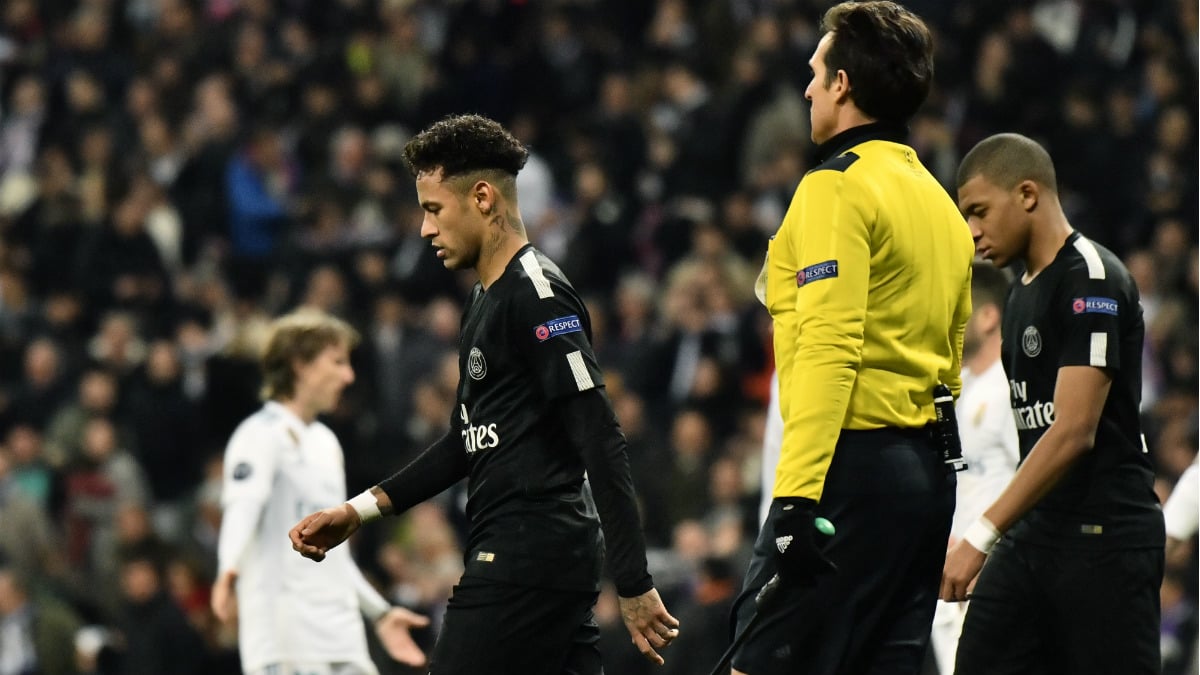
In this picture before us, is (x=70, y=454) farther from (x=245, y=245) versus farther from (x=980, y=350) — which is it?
(x=980, y=350)

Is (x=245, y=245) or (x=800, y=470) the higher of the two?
(x=245, y=245)

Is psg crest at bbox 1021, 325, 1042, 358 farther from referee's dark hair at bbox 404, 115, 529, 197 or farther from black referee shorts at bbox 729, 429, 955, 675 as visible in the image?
referee's dark hair at bbox 404, 115, 529, 197

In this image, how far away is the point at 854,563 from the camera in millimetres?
4832

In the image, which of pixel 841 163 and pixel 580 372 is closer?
pixel 841 163

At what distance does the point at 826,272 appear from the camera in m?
4.73

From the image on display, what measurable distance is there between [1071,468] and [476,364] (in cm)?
178

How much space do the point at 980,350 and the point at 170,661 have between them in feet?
20.5

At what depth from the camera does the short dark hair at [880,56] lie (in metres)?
4.91

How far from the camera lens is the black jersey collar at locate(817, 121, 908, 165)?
4.96 meters

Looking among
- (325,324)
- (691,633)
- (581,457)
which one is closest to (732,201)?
(691,633)

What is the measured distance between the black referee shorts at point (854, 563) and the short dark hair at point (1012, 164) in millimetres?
1292

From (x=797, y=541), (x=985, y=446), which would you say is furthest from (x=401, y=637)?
(x=797, y=541)

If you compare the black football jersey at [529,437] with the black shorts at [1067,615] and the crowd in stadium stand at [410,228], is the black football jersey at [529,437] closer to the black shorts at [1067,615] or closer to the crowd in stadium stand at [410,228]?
the black shorts at [1067,615]

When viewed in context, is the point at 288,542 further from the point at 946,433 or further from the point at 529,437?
the point at 946,433
